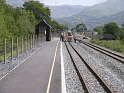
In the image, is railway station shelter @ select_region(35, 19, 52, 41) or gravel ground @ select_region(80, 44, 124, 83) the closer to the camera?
gravel ground @ select_region(80, 44, 124, 83)

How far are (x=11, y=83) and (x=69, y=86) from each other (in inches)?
91.2

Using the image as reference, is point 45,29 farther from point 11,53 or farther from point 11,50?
point 11,53

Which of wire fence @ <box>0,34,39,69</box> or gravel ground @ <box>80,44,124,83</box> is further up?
wire fence @ <box>0,34,39,69</box>

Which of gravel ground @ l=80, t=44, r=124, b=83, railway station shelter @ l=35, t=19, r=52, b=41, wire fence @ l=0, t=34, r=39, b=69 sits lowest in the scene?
gravel ground @ l=80, t=44, r=124, b=83

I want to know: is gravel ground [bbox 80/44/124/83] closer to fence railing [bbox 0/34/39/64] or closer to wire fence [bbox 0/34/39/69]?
wire fence [bbox 0/34/39/69]

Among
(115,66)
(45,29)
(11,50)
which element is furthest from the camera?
(45,29)

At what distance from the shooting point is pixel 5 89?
785cm

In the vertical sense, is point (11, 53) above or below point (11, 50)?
below

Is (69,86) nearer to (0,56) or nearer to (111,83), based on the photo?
(111,83)

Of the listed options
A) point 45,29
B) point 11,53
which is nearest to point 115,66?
point 11,53

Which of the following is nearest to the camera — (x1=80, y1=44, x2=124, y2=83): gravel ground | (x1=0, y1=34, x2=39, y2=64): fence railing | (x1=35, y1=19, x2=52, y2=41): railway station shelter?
(x1=80, y1=44, x2=124, y2=83): gravel ground

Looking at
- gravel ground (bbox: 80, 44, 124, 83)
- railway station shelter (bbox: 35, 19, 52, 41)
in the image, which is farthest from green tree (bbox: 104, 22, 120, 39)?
gravel ground (bbox: 80, 44, 124, 83)

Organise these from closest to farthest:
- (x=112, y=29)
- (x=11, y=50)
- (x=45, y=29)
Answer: (x=11, y=50) → (x=45, y=29) → (x=112, y=29)

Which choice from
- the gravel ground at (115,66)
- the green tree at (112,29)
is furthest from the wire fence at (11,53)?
the green tree at (112,29)
